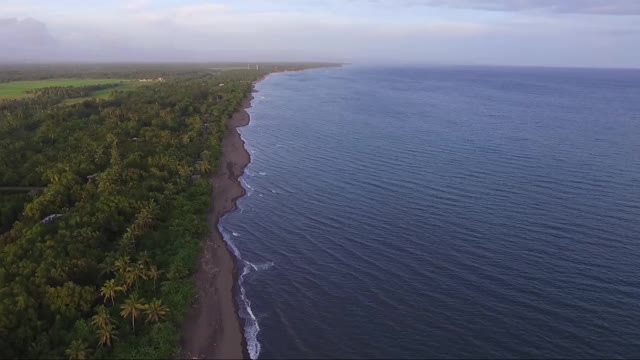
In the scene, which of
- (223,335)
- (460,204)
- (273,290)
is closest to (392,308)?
(273,290)

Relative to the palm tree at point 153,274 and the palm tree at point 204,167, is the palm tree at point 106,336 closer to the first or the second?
the palm tree at point 153,274

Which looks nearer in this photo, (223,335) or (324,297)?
(223,335)

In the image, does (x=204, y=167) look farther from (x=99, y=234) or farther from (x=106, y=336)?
(x=106, y=336)

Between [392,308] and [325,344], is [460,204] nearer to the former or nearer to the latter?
[392,308]

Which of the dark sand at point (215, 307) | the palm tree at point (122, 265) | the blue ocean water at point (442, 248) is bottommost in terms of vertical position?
the dark sand at point (215, 307)

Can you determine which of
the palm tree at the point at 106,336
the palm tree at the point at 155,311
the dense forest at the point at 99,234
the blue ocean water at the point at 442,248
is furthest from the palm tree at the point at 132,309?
the blue ocean water at the point at 442,248

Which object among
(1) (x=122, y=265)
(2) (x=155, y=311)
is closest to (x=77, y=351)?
(2) (x=155, y=311)

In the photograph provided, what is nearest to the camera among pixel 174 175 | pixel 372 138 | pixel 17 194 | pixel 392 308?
pixel 392 308
